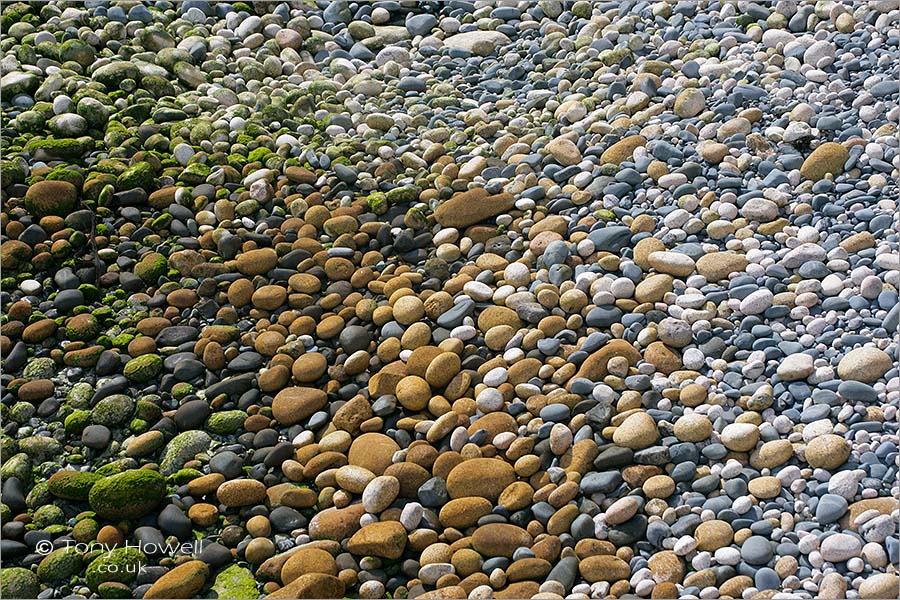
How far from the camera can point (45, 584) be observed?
2467 mm

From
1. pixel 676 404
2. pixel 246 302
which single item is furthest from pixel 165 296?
pixel 676 404

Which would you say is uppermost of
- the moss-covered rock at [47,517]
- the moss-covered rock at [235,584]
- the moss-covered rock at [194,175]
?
the moss-covered rock at [194,175]

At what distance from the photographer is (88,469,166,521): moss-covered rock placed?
2582 mm

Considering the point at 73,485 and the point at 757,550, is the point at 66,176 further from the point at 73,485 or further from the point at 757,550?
the point at 757,550

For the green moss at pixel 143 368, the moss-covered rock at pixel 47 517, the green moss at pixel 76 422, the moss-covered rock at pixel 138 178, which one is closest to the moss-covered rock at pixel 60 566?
the moss-covered rock at pixel 47 517

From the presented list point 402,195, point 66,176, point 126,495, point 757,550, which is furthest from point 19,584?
point 757,550

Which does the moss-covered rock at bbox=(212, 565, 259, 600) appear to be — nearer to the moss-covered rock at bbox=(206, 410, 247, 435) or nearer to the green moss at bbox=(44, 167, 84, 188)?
the moss-covered rock at bbox=(206, 410, 247, 435)

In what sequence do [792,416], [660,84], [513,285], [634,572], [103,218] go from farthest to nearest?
1. [660,84]
2. [103,218]
3. [513,285]
4. [792,416]
5. [634,572]

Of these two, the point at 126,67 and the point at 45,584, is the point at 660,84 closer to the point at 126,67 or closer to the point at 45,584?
the point at 126,67

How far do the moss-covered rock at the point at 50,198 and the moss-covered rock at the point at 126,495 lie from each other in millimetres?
1270

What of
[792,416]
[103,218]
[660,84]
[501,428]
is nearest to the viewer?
[792,416]

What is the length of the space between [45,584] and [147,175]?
1.67m

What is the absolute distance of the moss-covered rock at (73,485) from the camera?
2.64 m

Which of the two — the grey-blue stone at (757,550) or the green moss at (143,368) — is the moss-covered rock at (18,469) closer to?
the green moss at (143,368)
